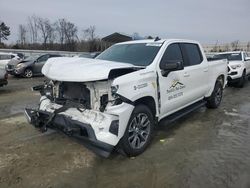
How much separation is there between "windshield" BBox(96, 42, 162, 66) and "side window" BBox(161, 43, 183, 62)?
7.5 inches

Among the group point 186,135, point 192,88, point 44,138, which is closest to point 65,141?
point 44,138

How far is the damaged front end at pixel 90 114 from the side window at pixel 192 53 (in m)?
2.67

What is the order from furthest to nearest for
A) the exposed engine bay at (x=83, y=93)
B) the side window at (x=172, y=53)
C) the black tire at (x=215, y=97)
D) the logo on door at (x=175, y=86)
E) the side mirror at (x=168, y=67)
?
the black tire at (x=215, y=97) → the side window at (x=172, y=53) → the logo on door at (x=175, y=86) → the side mirror at (x=168, y=67) → the exposed engine bay at (x=83, y=93)

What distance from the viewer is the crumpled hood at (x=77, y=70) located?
4339 millimetres

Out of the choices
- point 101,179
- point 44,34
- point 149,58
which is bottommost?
point 101,179

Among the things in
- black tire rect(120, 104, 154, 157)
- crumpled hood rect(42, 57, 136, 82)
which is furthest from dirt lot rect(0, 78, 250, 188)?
crumpled hood rect(42, 57, 136, 82)

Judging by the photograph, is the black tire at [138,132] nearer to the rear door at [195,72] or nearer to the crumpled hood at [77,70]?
the crumpled hood at [77,70]

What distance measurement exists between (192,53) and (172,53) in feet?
3.62

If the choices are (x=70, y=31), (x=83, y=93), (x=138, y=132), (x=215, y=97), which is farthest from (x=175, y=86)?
(x=70, y=31)

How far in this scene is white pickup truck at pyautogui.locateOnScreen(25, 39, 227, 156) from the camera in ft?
14.1

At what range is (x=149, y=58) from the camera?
548 cm

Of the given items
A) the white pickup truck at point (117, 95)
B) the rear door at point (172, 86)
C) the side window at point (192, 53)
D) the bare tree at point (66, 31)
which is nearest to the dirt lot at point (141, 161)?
the white pickup truck at point (117, 95)

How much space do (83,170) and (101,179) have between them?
0.38 metres

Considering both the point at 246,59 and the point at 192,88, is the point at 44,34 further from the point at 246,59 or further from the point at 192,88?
the point at 192,88
